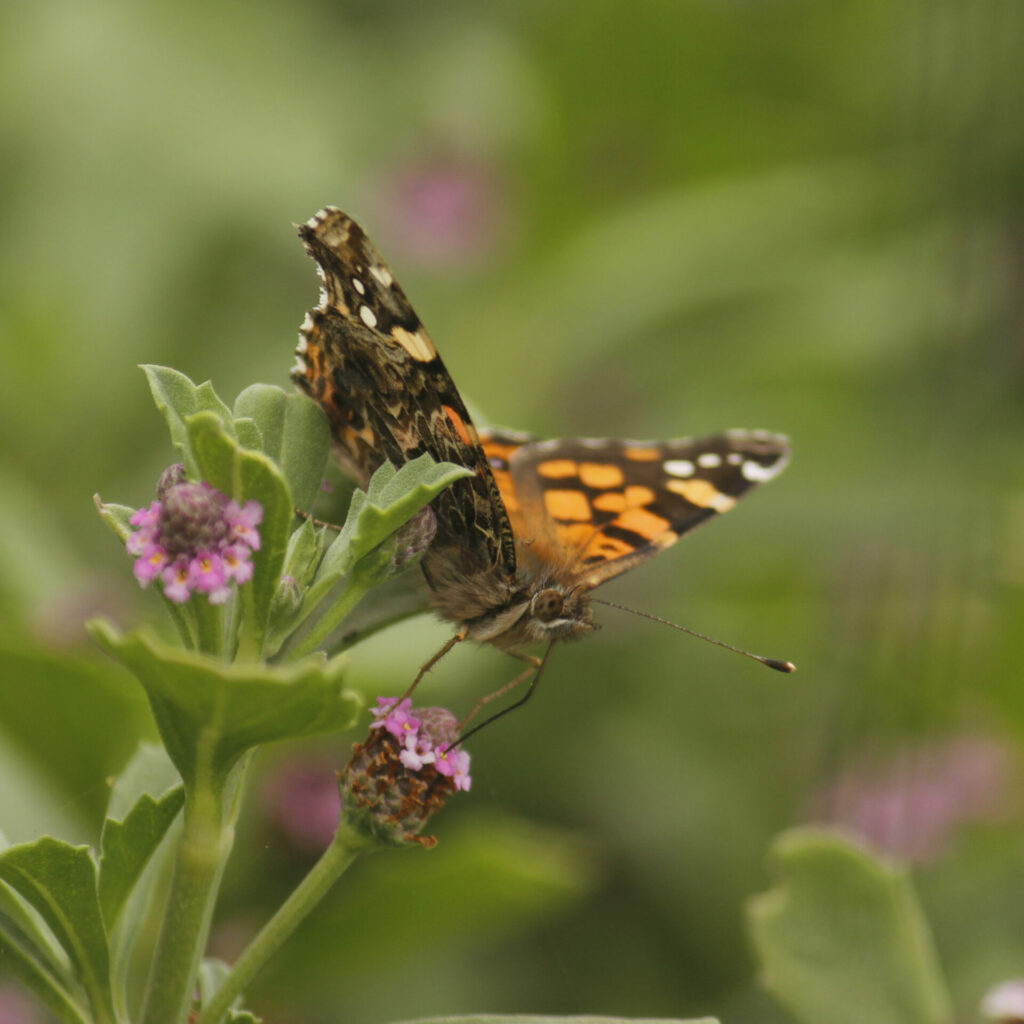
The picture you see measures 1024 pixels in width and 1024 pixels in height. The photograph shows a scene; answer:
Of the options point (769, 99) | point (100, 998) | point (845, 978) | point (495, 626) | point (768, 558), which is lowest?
point (100, 998)

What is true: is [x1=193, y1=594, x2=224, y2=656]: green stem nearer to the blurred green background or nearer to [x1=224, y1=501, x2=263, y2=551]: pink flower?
[x1=224, y1=501, x2=263, y2=551]: pink flower

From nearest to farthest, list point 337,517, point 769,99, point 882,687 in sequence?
point 337,517 < point 882,687 < point 769,99

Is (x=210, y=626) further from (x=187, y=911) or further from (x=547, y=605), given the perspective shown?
(x=547, y=605)

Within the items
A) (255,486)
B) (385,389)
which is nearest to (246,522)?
(255,486)

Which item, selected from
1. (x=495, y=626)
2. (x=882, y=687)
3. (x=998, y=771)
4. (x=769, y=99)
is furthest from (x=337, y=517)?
(x=769, y=99)

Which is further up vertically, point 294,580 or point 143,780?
point 294,580

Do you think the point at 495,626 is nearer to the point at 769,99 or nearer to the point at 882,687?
the point at 882,687

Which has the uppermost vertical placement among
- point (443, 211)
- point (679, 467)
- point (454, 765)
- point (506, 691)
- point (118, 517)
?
point (443, 211)

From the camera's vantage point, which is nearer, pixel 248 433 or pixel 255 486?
pixel 255 486
